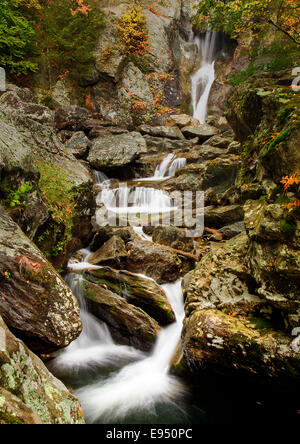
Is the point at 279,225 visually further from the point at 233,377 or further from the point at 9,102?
the point at 9,102


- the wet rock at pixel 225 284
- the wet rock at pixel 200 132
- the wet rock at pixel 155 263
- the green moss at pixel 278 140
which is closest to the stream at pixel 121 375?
Answer: the wet rock at pixel 155 263

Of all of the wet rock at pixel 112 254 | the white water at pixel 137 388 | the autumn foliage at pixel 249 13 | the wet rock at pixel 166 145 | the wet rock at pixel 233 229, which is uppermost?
the autumn foliage at pixel 249 13

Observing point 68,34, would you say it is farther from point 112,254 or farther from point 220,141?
point 112,254

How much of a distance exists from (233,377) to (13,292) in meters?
3.24

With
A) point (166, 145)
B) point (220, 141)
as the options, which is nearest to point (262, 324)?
point (220, 141)

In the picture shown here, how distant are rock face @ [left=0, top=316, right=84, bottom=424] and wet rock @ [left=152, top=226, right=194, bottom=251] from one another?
563 centimetres

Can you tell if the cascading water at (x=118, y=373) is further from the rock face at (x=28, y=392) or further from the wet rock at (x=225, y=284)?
the rock face at (x=28, y=392)

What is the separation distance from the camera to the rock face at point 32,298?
291 centimetres

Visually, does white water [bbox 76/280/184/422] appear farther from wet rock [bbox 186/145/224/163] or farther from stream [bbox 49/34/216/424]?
wet rock [bbox 186/145/224/163]

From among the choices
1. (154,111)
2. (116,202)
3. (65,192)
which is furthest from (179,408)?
(154,111)

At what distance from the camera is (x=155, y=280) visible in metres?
→ 6.25

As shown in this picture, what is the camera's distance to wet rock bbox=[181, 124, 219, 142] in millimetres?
16997

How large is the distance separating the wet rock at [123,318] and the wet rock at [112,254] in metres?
0.97

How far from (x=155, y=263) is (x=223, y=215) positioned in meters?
3.56
